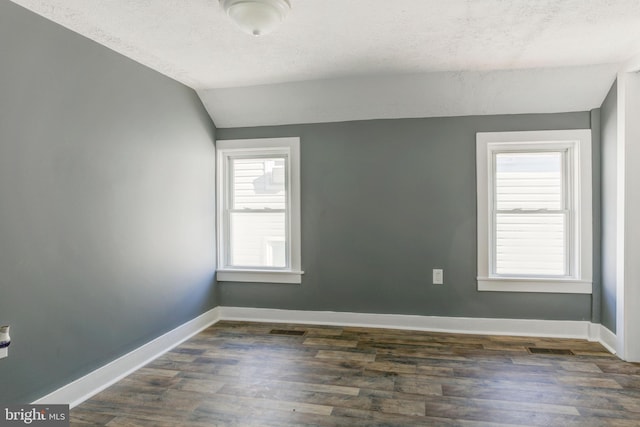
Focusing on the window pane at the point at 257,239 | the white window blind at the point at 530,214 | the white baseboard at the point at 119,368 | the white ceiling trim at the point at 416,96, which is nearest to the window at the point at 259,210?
the window pane at the point at 257,239

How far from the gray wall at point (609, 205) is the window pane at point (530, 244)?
320 millimetres

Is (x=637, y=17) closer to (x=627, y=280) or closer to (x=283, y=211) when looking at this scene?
(x=627, y=280)

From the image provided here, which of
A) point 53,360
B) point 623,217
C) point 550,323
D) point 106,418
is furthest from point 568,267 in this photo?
point 53,360

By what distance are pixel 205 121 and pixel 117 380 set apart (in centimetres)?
230

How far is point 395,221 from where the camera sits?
364 centimetres

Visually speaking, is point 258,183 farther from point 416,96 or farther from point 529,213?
point 529,213

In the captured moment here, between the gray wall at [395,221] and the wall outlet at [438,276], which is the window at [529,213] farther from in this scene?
the wall outlet at [438,276]

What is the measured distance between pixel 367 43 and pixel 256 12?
→ 2.75 feet

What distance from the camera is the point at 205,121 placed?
12.3ft

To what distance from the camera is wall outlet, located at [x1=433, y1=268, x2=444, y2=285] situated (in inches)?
141

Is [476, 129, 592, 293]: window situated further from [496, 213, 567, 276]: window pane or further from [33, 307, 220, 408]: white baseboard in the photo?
[33, 307, 220, 408]: white baseboard

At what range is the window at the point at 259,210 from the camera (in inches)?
150

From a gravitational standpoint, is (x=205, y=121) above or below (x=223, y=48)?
below

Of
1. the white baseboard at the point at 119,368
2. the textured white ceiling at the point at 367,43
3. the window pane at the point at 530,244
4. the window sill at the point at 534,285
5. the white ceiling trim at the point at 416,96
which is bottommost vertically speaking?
the white baseboard at the point at 119,368
